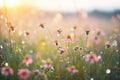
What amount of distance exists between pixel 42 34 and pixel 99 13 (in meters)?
4.78

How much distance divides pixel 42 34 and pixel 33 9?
1.04 m

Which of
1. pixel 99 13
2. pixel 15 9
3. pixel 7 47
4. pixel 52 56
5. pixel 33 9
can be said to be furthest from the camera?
pixel 99 13

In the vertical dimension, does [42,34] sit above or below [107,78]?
above

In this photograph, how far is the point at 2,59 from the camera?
516cm

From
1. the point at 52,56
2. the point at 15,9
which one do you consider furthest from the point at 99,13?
the point at 52,56

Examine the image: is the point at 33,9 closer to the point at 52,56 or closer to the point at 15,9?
the point at 15,9

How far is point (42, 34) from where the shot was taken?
754 cm

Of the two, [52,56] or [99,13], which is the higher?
[99,13]

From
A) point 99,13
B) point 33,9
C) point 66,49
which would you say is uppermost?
point 99,13

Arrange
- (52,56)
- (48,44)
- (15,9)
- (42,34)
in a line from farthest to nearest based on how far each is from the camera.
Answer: (15,9) → (42,34) → (48,44) → (52,56)

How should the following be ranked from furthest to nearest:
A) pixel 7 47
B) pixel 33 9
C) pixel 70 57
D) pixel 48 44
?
1. pixel 33 9
2. pixel 48 44
3. pixel 7 47
4. pixel 70 57

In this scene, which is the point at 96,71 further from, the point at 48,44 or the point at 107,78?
the point at 48,44

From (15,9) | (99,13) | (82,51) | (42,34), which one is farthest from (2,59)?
(99,13)

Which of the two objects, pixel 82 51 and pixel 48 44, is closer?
pixel 82 51
